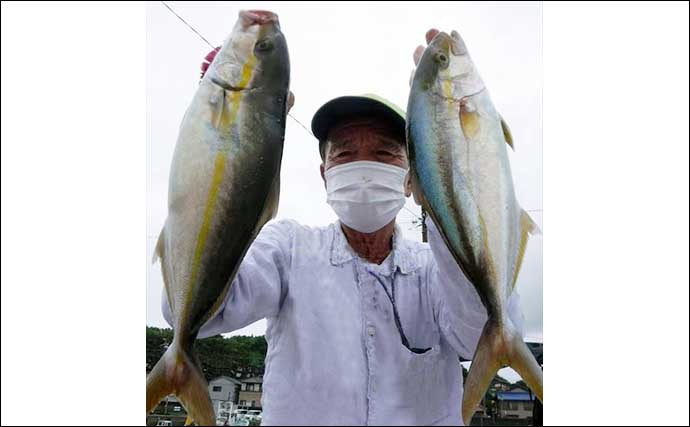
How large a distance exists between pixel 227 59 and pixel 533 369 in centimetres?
90

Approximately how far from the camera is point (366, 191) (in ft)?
4.65

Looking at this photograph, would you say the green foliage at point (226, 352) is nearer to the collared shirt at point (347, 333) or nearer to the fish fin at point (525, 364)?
the collared shirt at point (347, 333)

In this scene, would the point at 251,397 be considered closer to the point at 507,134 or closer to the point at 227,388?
the point at 227,388

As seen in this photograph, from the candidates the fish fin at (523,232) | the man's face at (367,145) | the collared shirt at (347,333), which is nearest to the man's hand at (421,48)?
the man's face at (367,145)

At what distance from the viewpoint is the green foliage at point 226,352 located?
51.3 inches

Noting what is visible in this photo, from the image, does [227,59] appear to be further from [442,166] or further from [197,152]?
[442,166]

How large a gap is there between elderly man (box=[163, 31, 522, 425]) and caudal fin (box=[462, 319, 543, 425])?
0.99ft

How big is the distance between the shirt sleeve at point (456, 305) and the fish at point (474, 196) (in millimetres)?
75

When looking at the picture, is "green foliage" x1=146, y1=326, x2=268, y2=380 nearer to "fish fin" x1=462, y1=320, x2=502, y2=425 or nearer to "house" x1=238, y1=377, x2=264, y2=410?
"house" x1=238, y1=377, x2=264, y2=410

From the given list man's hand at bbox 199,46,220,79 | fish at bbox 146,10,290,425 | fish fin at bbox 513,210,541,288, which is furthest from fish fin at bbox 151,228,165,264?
fish fin at bbox 513,210,541,288

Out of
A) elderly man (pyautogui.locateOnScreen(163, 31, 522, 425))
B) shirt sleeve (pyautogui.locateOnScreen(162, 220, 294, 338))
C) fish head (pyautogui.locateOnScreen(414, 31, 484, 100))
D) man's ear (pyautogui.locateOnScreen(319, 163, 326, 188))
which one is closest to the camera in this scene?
fish head (pyautogui.locateOnScreen(414, 31, 484, 100))

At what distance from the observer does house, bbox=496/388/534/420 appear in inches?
55.1

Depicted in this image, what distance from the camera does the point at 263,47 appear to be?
3.42 feet

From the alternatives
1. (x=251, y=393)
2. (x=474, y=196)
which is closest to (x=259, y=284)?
(x=251, y=393)
